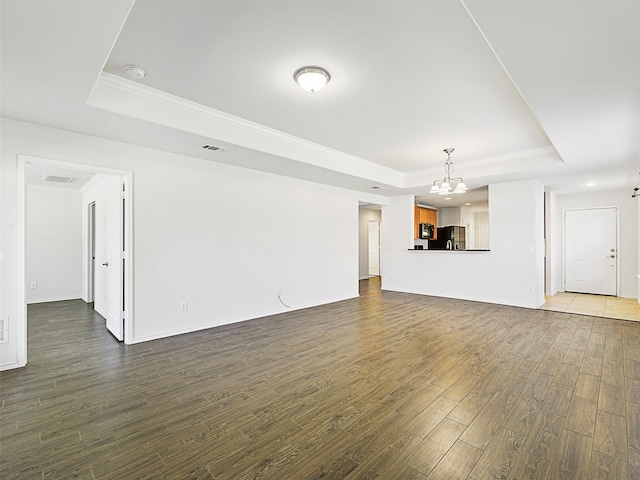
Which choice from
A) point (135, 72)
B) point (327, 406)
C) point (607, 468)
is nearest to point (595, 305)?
point (607, 468)

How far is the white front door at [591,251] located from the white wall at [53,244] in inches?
457

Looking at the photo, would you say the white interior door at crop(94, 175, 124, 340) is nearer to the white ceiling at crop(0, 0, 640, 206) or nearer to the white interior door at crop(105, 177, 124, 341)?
the white interior door at crop(105, 177, 124, 341)

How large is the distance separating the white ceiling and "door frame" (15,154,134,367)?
0.41 metres

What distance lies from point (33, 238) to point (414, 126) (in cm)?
786

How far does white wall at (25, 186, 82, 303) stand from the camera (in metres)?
6.66

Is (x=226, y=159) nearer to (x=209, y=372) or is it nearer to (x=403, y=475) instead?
(x=209, y=372)

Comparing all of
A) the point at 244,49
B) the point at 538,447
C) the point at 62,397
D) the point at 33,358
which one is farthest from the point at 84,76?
the point at 538,447

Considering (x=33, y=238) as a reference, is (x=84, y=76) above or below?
above

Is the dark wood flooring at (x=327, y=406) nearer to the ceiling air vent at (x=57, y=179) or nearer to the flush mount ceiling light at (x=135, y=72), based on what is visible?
the flush mount ceiling light at (x=135, y=72)

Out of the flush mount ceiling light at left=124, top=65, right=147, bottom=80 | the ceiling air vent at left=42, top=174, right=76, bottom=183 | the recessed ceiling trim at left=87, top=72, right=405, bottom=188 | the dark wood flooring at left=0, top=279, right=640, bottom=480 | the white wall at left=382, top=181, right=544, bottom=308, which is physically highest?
the flush mount ceiling light at left=124, top=65, right=147, bottom=80

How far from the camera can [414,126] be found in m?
4.08

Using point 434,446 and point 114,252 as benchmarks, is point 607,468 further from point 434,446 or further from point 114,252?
point 114,252

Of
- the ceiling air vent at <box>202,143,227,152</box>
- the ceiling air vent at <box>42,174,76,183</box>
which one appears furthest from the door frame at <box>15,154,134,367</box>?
the ceiling air vent at <box>42,174,76,183</box>

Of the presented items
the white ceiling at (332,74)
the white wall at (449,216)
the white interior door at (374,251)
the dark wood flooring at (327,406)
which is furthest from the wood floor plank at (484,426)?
the white wall at (449,216)
